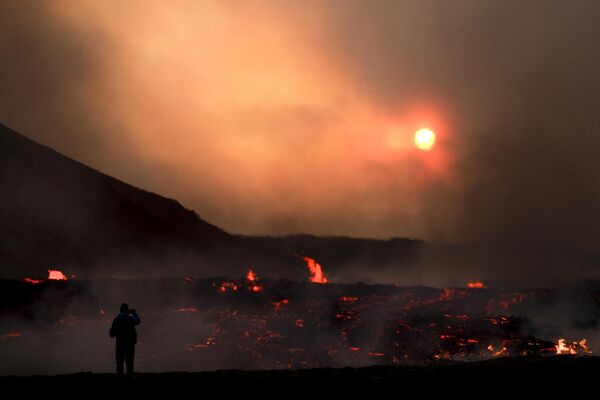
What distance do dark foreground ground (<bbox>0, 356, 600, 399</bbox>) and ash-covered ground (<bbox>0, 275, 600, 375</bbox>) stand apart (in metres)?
28.8

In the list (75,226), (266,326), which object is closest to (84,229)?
(75,226)

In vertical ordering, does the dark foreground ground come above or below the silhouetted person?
below

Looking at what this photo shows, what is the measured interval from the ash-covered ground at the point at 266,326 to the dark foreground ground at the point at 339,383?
94.6ft

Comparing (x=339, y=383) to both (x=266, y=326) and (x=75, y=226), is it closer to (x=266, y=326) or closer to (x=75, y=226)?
(x=266, y=326)

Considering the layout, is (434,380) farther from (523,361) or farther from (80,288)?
(80,288)

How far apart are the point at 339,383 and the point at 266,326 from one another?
46.7 meters

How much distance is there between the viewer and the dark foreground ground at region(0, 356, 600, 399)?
18.0m

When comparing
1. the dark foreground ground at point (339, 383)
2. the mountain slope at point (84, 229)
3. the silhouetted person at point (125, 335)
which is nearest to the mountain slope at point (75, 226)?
the mountain slope at point (84, 229)

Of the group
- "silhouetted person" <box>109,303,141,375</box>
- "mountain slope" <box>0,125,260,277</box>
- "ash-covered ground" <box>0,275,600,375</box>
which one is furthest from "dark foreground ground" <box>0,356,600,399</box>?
"mountain slope" <box>0,125,260,277</box>

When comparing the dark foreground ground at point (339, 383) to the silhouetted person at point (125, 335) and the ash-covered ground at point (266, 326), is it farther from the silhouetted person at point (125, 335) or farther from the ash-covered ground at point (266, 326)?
the ash-covered ground at point (266, 326)

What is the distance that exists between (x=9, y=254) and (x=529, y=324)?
60824mm

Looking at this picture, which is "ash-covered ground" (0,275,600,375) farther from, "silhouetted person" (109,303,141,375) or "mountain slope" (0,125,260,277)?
"silhouetted person" (109,303,141,375)

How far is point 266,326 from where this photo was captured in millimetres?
65625

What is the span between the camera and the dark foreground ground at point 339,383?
59.0ft
